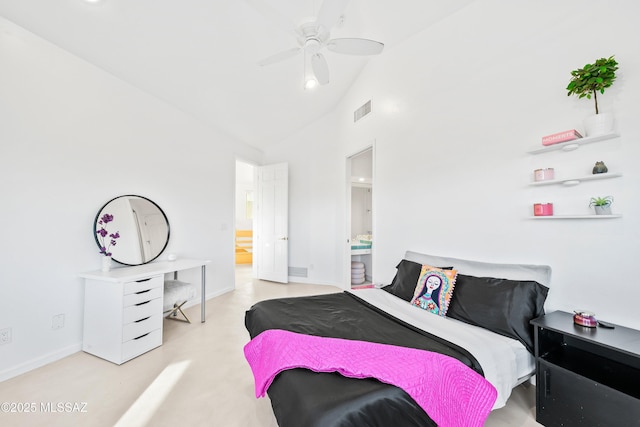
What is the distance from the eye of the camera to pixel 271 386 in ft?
4.38

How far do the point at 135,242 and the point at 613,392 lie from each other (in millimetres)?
3969

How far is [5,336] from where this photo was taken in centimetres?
201

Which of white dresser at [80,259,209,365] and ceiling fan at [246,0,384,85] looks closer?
ceiling fan at [246,0,384,85]

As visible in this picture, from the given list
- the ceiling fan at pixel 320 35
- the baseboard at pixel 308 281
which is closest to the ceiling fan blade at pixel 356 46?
the ceiling fan at pixel 320 35

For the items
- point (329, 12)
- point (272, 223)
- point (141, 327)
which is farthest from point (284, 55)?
point (272, 223)

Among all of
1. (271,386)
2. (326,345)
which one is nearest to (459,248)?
(326,345)

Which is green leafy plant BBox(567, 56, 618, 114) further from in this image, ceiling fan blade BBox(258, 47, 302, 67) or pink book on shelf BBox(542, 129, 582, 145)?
ceiling fan blade BBox(258, 47, 302, 67)

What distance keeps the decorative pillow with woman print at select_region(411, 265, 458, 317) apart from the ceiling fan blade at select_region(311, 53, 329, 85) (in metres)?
2.03

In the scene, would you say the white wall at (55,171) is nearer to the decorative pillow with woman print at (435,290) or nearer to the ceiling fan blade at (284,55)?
Answer: the ceiling fan blade at (284,55)

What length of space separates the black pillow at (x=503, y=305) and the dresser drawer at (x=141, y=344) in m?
2.68

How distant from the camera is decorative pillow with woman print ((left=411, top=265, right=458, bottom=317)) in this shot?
6.82ft

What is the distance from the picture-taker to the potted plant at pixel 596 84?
155cm

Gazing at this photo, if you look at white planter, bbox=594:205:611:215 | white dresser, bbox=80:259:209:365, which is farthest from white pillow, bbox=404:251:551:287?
white dresser, bbox=80:259:209:365

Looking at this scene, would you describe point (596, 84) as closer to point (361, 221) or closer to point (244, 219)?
point (361, 221)
